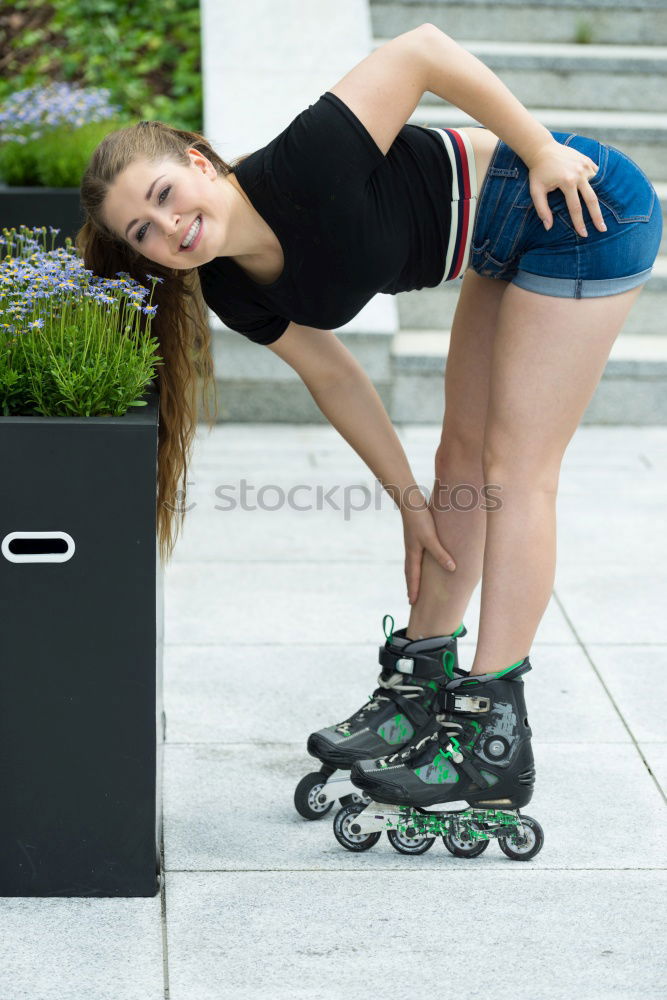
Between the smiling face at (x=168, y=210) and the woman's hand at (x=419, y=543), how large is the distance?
751 mm

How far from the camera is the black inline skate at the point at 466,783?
8.02ft

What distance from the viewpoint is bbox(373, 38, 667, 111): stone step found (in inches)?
261

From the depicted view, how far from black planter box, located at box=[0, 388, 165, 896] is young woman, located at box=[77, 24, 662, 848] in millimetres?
342

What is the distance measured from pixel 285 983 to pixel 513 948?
40 cm

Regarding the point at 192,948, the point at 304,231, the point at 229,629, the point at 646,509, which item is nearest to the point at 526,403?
the point at 304,231

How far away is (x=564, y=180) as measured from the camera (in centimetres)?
221

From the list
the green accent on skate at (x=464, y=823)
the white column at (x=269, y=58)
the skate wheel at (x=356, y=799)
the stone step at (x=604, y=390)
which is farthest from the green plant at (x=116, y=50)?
the green accent on skate at (x=464, y=823)

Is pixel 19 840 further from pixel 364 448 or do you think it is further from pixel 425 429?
pixel 425 429

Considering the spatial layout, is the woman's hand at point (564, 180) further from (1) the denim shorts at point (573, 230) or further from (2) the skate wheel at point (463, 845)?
(2) the skate wheel at point (463, 845)

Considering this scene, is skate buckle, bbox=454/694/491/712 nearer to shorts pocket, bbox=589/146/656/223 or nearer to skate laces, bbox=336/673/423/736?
skate laces, bbox=336/673/423/736

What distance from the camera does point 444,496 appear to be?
2.74 meters

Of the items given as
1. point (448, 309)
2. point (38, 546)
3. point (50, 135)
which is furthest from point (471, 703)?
point (50, 135)

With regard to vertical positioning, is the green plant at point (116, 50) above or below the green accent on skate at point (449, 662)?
below

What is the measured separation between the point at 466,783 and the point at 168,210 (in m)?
1.21
